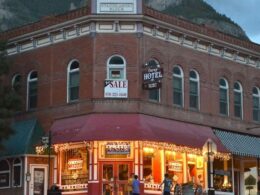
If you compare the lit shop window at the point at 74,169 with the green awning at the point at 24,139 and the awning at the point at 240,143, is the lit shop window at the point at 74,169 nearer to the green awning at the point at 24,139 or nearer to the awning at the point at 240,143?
the green awning at the point at 24,139

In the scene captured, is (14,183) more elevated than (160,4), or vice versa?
(160,4)

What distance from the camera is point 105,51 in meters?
37.7

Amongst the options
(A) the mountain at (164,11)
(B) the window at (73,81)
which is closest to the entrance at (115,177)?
(B) the window at (73,81)

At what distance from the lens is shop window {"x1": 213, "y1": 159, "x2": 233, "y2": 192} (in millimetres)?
41938

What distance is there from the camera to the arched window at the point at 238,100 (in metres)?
44.2

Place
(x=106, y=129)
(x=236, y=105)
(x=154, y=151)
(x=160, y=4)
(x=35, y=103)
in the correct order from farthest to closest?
(x=160, y=4), (x=236, y=105), (x=35, y=103), (x=154, y=151), (x=106, y=129)

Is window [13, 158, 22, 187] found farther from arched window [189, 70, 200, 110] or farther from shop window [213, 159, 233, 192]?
shop window [213, 159, 233, 192]

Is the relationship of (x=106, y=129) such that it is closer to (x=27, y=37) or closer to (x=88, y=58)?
(x=88, y=58)

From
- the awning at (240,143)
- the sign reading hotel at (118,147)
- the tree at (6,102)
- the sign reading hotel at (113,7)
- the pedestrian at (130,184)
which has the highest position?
the sign reading hotel at (113,7)

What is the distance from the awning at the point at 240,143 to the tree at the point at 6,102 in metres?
11.9

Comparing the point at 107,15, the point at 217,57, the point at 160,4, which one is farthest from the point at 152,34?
the point at 160,4

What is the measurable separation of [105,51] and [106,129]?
4.42m

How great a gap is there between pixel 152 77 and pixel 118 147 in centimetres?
407

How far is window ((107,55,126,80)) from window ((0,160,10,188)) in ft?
26.9
